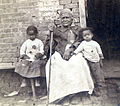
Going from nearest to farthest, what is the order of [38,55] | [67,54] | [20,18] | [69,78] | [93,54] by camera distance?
1. [69,78]
2. [93,54]
3. [67,54]
4. [38,55]
5. [20,18]

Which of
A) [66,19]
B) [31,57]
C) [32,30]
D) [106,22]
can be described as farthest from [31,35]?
[106,22]

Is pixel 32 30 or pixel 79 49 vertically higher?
pixel 32 30

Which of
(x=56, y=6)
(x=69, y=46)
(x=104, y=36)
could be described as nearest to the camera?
(x=69, y=46)

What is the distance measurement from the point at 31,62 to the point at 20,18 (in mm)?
1333

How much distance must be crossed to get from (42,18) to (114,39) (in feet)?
12.4

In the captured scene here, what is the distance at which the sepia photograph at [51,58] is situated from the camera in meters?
5.51

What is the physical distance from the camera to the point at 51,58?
5.73 meters

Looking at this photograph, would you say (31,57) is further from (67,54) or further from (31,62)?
(67,54)

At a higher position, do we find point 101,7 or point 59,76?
point 101,7

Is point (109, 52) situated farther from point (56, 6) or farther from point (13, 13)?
point (13, 13)

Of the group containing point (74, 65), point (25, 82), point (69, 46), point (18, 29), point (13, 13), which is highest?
point (13, 13)

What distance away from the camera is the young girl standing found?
591 centimetres

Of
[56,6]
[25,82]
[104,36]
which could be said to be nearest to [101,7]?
[104,36]

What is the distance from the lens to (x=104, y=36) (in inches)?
372
